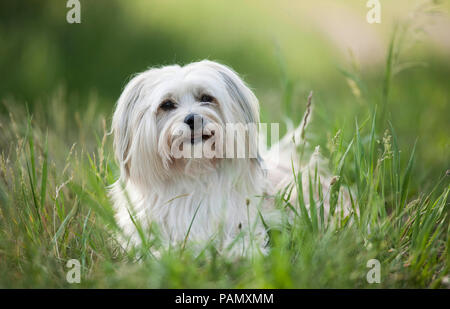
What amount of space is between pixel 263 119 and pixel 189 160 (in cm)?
161

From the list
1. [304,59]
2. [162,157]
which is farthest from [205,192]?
[304,59]

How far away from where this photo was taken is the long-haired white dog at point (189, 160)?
8.21ft

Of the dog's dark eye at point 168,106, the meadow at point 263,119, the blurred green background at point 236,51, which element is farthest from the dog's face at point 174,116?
the blurred green background at point 236,51

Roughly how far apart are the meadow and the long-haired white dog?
0.17 meters

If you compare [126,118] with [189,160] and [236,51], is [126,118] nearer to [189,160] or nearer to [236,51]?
[189,160]

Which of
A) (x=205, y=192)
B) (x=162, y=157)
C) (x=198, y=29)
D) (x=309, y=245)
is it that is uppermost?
(x=198, y=29)

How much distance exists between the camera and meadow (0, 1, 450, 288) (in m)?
2.30

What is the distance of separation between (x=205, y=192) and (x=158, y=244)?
0.38 m

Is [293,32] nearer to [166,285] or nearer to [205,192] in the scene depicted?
[205,192]

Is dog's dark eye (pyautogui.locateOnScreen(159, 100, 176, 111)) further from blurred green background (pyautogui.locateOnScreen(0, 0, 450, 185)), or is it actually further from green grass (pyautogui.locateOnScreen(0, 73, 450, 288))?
blurred green background (pyautogui.locateOnScreen(0, 0, 450, 185))

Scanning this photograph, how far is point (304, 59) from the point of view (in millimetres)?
7438

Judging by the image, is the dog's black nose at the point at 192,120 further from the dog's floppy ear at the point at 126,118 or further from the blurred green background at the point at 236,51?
the blurred green background at the point at 236,51

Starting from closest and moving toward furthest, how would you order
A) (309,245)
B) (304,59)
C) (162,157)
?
(309,245), (162,157), (304,59)

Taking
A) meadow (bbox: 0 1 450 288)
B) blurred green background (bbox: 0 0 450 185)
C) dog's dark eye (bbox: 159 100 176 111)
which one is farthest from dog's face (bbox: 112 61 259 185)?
blurred green background (bbox: 0 0 450 185)
